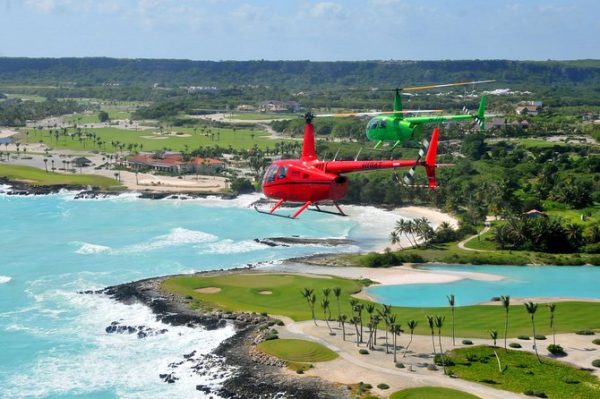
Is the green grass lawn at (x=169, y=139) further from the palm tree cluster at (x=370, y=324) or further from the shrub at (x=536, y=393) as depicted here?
the shrub at (x=536, y=393)

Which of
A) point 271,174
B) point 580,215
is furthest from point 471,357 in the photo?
point 580,215

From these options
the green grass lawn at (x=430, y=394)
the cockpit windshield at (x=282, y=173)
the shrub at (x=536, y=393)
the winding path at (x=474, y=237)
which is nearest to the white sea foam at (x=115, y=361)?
the green grass lawn at (x=430, y=394)

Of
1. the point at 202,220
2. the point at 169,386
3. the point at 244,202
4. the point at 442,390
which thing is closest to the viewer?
the point at 442,390

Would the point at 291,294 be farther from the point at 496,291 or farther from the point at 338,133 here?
the point at 338,133

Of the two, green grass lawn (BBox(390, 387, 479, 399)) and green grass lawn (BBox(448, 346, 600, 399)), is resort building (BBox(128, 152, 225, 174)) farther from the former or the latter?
green grass lawn (BBox(390, 387, 479, 399))

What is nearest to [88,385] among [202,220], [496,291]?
[496,291]
